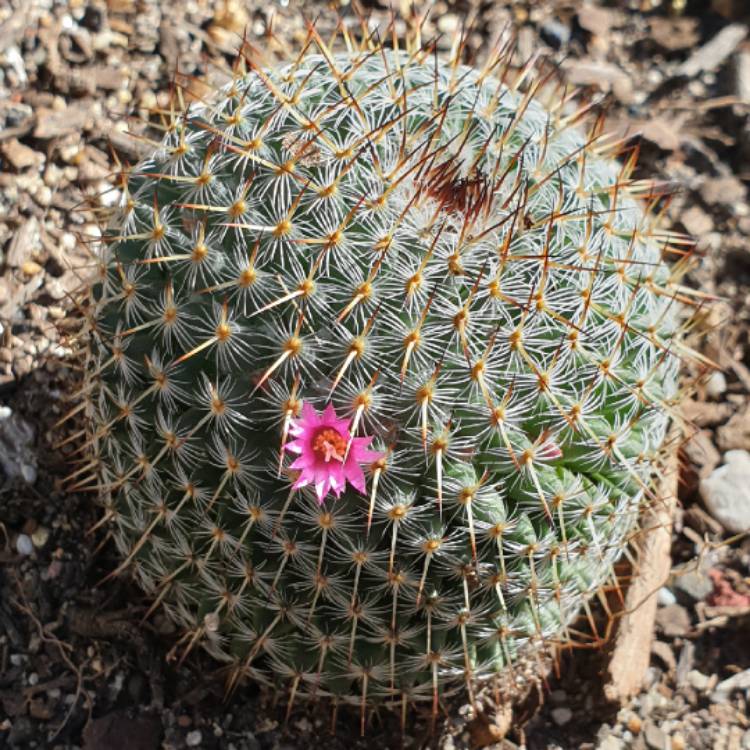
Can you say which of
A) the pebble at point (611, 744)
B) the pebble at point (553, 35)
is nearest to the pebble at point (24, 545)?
the pebble at point (611, 744)

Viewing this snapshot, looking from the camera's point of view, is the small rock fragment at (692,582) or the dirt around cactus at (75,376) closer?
the dirt around cactus at (75,376)

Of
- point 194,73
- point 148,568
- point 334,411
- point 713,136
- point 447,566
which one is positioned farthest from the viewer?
point 713,136

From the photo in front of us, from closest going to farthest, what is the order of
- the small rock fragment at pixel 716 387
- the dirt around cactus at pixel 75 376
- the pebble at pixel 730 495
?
the dirt around cactus at pixel 75 376 < the pebble at pixel 730 495 < the small rock fragment at pixel 716 387

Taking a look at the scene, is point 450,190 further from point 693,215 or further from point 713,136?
point 713,136

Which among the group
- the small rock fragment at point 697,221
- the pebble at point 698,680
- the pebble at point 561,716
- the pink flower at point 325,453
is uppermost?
the pink flower at point 325,453

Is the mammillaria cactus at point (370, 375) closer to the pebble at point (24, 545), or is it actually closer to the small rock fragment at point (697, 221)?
the pebble at point (24, 545)

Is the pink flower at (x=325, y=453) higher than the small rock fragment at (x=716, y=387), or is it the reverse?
the pink flower at (x=325, y=453)

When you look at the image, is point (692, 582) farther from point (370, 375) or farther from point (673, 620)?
point (370, 375)

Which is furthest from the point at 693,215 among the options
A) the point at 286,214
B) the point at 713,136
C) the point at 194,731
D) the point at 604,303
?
the point at 194,731
